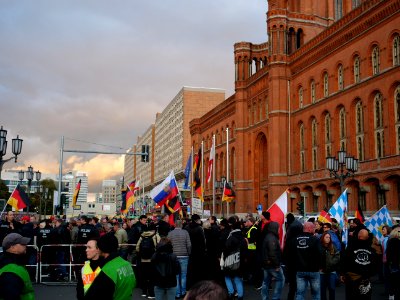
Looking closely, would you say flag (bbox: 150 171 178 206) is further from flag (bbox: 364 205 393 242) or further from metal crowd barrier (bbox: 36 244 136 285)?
flag (bbox: 364 205 393 242)

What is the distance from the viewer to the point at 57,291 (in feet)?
46.5

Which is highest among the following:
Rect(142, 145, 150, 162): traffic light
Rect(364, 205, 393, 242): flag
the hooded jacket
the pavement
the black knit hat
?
Rect(142, 145, 150, 162): traffic light

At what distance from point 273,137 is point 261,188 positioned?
8.63 meters

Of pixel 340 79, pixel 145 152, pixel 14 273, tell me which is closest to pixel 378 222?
pixel 14 273

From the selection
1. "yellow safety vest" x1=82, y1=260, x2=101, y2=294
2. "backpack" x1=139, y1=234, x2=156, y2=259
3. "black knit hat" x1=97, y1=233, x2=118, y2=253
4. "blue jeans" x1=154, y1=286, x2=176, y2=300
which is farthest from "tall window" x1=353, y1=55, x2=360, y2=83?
"yellow safety vest" x1=82, y1=260, x2=101, y2=294

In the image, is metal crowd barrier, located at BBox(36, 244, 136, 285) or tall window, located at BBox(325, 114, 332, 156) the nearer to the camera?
metal crowd barrier, located at BBox(36, 244, 136, 285)

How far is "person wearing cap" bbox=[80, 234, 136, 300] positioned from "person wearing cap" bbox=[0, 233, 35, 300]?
2.50 feet

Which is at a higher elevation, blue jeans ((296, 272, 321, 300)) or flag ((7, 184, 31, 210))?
flag ((7, 184, 31, 210))

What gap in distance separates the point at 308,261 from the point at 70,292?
7121 millimetres

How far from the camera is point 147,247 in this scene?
12547 millimetres

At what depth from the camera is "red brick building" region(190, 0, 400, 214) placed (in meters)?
33.8

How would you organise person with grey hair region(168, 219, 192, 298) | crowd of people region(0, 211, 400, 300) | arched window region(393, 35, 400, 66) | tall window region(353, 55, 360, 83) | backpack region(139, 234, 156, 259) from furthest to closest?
tall window region(353, 55, 360, 83) < arched window region(393, 35, 400, 66) < person with grey hair region(168, 219, 192, 298) < backpack region(139, 234, 156, 259) < crowd of people region(0, 211, 400, 300)

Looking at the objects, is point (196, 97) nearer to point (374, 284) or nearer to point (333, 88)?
point (333, 88)

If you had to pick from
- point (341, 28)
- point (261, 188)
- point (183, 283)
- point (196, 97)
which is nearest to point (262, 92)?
point (261, 188)
